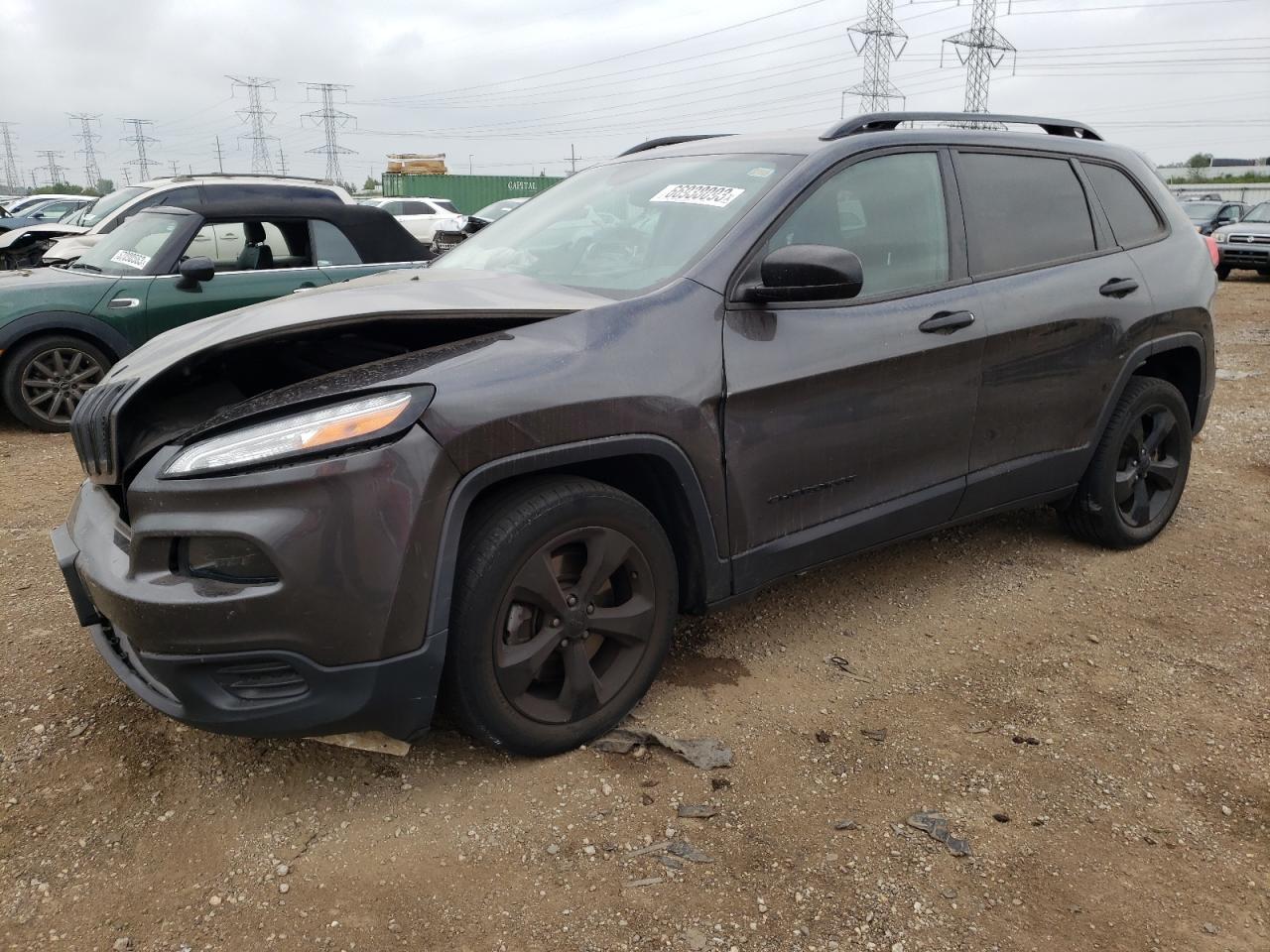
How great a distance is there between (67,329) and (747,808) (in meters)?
5.85

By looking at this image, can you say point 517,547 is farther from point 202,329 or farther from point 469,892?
point 202,329

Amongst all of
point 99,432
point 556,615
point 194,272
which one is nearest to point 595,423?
point 556,615

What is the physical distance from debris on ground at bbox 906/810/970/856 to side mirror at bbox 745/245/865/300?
4.64 feet

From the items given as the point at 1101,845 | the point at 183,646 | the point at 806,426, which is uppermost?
the point at 806,426

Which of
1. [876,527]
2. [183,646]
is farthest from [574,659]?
[876,527]

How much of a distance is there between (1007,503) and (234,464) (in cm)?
276

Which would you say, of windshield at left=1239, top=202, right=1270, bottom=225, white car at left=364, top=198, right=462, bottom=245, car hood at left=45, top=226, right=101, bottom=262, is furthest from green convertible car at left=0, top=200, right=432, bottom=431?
windshield at left=1239, top=202, right=1270, bottom=225

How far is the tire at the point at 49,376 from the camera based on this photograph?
6180mm

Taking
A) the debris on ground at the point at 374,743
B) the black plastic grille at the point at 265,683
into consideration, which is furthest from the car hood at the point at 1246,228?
the black plastic grille at the point at 265,683

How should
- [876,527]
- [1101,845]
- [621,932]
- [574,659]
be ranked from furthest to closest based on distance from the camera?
[876,527] < [574,659] < [1101,845] < [621,932]

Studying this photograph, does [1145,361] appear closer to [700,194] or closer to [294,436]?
[700,194]

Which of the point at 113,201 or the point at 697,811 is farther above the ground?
the point at 113,201

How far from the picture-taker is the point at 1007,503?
3598 millimetres

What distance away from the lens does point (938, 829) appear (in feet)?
7.68
